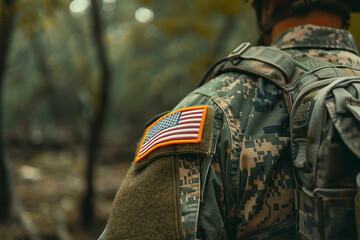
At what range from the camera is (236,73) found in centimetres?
140

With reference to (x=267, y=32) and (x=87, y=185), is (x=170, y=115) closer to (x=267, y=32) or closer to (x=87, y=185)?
(x=267, y=32)

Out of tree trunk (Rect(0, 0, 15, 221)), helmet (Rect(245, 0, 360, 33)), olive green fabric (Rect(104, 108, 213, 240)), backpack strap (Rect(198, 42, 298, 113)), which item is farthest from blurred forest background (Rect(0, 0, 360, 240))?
olive green fabric (Rect(104, 108, 213, 240))

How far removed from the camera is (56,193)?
780 centimetres

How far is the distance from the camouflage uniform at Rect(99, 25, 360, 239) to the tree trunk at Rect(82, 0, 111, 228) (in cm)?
459

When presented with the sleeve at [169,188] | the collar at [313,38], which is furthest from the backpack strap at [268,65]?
the sleeve at [169,188]

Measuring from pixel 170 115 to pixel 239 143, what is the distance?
270 millimetres

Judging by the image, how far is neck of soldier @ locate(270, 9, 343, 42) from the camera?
4.84ft

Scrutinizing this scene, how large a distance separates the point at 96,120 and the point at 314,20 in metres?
5.06

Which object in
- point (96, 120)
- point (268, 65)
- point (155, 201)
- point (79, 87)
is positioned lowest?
point (96, 120)

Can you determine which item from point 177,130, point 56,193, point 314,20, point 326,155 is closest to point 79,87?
point 56,193

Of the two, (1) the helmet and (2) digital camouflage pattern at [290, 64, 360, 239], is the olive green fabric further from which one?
(1) the helmet

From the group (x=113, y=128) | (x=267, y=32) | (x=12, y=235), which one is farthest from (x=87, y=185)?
(x=113, y=128)

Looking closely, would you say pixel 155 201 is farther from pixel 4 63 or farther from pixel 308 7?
pixel 4 63

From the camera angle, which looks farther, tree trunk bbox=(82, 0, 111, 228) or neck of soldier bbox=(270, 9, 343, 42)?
tree trunk bbox=(82, 0, 111, 228)
